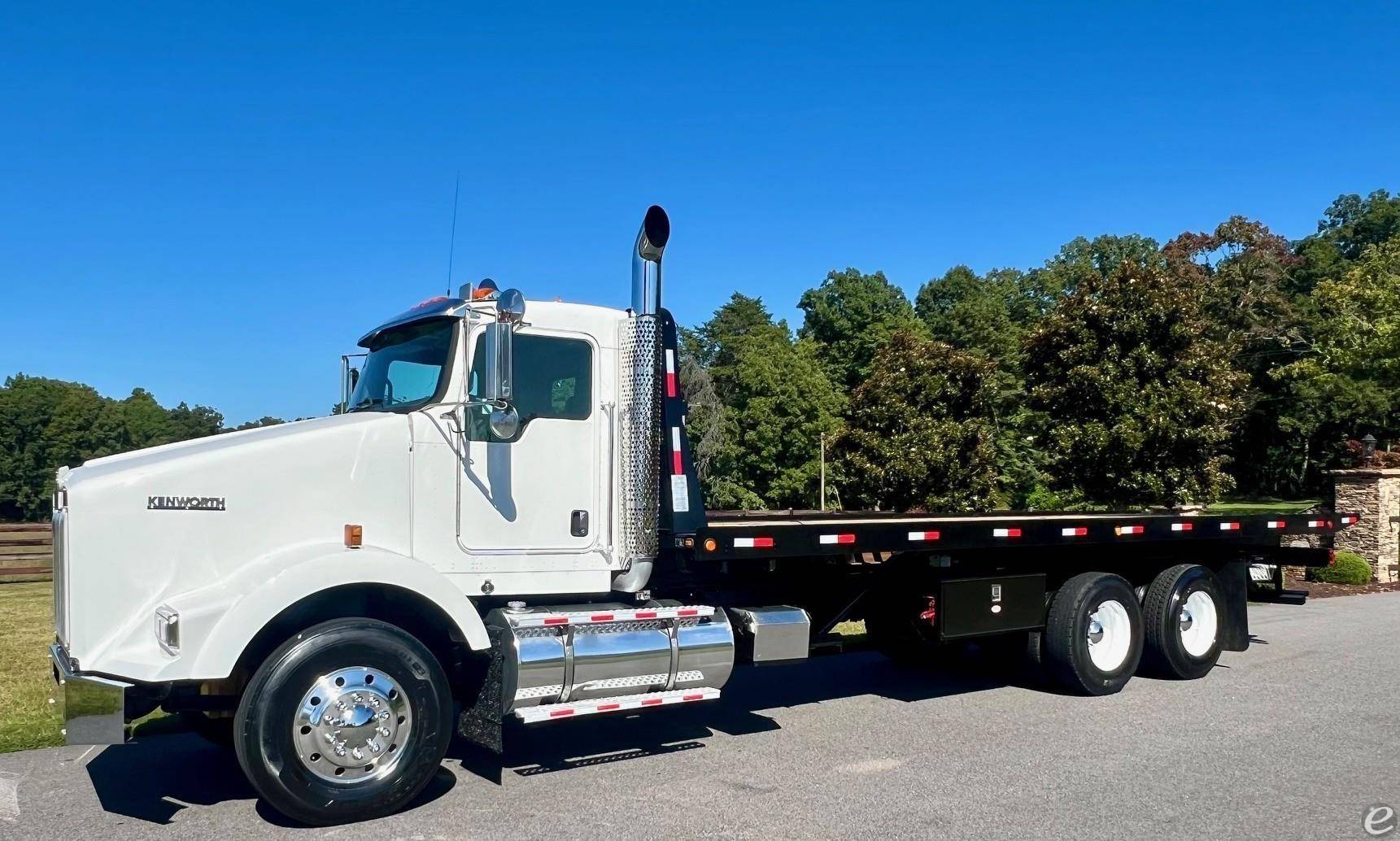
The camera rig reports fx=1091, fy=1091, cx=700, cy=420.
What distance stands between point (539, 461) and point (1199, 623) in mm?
6657

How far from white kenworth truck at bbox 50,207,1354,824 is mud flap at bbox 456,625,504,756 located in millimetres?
15

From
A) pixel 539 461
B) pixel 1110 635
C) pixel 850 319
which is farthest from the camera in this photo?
pixel 850 319

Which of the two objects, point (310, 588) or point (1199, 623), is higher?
point (310, 588)

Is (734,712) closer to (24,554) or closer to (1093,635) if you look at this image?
(1093,635)

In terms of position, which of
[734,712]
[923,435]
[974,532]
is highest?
[923,435]

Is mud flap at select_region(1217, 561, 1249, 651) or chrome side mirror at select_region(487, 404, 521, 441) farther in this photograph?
mud flap at select_region(1217, 561, 1249, 651)

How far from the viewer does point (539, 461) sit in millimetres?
6703

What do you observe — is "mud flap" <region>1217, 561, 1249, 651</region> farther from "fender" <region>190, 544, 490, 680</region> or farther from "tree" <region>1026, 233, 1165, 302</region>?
"tree" <region>1026, 233, 1165, 302</region>

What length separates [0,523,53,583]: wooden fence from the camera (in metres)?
21.4

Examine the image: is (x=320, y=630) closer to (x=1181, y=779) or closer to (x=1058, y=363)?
(x=1181, y=779)

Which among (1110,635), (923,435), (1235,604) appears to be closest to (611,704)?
(1110,635)

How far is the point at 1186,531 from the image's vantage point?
9.69 m

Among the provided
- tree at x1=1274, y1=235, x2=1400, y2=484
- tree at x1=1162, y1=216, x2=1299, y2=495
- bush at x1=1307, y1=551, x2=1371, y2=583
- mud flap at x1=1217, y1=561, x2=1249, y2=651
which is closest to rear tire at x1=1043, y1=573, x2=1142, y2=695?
mud flap at x1=1217, y1=561, x2=1249, y2=651

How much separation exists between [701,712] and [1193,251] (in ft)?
183
